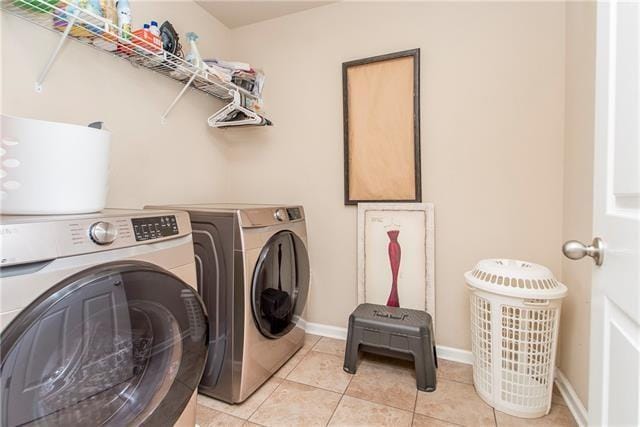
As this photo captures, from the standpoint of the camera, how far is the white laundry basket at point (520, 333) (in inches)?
53.3

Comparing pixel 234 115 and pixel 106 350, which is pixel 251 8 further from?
pixel 106 350

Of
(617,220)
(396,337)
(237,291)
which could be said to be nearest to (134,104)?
(237,291)

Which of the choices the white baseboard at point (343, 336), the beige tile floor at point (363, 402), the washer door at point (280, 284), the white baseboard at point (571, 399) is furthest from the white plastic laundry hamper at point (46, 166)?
the white baseboard at point (571, 399)

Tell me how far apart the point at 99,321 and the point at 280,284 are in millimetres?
951

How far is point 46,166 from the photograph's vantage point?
0.90 meters

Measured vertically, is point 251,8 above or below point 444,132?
above

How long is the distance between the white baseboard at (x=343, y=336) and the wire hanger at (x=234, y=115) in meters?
1.34

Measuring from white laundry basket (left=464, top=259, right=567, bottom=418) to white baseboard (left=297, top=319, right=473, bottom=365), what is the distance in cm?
38

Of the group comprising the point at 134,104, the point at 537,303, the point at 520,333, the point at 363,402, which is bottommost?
the point at 363,402

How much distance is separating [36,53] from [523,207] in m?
2.47

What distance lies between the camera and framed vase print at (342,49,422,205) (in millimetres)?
1908

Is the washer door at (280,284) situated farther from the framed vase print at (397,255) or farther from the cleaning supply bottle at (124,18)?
the cleaning supply bottle at (124,18)

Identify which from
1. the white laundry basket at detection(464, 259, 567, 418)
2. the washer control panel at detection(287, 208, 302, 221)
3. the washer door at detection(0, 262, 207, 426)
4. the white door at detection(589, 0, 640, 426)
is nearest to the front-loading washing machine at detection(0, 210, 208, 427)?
the washer door at detection(0, 262, 207, 426)

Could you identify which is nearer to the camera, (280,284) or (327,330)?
(280,284)
